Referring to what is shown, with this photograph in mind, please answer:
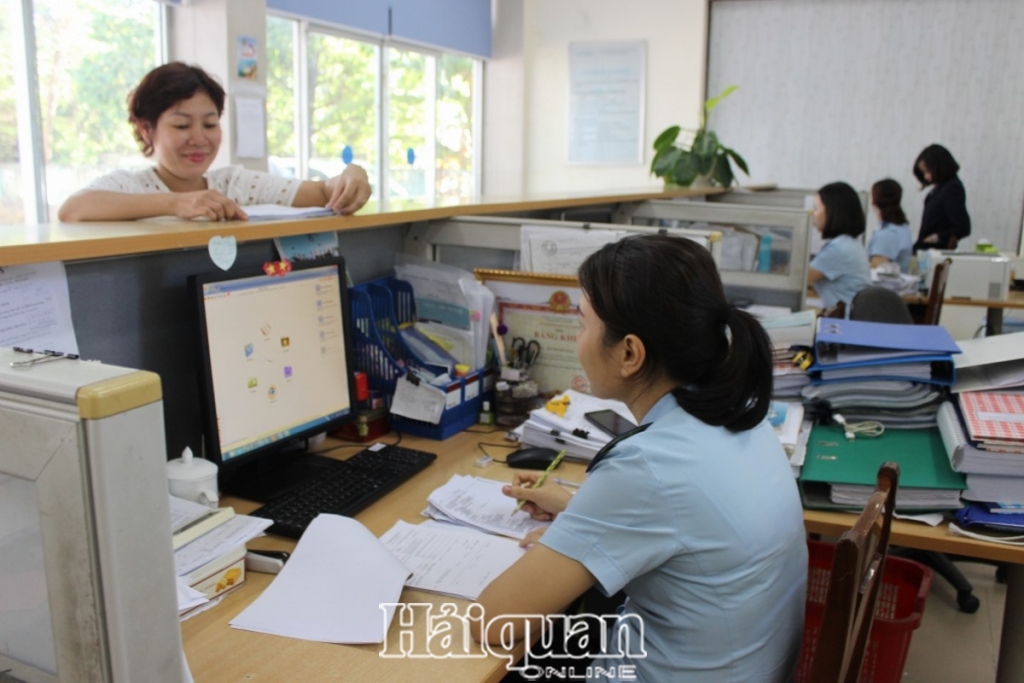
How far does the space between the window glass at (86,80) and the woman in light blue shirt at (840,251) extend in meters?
3.31

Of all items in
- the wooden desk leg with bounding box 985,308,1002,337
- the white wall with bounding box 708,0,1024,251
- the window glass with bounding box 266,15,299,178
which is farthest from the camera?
the white wall with bounding box 708,0,1024,251

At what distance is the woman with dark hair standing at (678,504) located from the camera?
107cm

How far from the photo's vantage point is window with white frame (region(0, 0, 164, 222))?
3449mm

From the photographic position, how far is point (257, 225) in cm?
149

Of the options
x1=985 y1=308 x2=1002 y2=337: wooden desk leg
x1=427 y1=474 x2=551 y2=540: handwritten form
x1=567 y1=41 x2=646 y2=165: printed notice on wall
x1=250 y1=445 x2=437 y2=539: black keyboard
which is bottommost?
x1=985 y1=308 x2=1002 y2=337: wooden desk leg

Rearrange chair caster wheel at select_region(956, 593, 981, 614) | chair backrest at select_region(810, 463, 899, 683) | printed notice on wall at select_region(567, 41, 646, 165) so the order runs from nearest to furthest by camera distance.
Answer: chair backrest at select_region(810, 463, 899, 683) → chair caster wheel at select_region(956, 593, 981, 614) → printed notice on wall at select_region(567, 41, 646, 165)

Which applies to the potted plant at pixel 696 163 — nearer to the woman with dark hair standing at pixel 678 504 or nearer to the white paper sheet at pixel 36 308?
the woman with dark hair standing at pixel 678 504

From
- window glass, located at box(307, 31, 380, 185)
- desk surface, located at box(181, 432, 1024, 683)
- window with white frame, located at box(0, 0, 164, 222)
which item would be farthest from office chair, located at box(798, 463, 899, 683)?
window glass, located at box(307, 31, 380, 185)

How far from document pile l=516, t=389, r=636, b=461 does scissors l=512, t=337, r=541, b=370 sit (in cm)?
19

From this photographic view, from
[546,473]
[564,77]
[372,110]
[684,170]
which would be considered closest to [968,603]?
[546,473]

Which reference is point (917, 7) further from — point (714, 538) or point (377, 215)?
point (714, 538)

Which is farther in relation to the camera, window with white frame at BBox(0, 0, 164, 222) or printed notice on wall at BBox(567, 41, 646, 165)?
printed notice on wall at BBox(567, 41, 646, 165)

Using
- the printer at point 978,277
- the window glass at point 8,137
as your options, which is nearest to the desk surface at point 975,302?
the printer at point 978,277

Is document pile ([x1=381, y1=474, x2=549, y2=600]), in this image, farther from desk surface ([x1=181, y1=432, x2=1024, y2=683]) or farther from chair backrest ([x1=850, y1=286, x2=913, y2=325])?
chair backrest ([x1=850, y1=286, x2=913, y2=325])
